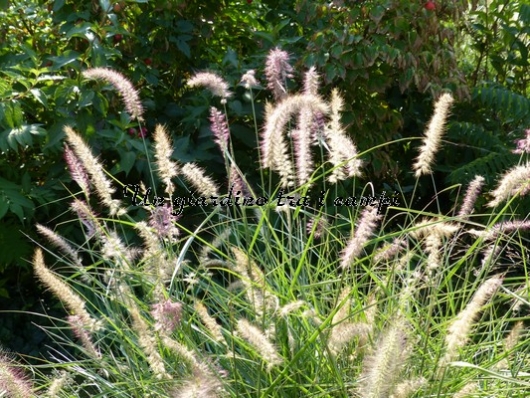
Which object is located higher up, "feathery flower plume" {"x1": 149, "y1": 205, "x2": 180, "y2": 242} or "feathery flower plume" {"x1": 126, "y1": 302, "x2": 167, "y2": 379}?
"feathery flower plume" {"x1": 149, "y1": 205, "x2": 180, "y2": 242}

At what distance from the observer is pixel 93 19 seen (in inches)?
163

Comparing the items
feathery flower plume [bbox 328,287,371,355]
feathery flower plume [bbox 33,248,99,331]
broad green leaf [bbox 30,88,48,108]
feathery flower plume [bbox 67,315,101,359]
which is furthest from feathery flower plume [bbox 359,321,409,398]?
broad green leaf [bbox 30,88,48,108]

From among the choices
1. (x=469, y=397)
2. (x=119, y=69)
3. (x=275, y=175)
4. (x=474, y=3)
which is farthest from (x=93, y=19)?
(x=469, y=397)

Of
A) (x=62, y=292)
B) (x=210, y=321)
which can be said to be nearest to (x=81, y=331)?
(x=62, y=292)

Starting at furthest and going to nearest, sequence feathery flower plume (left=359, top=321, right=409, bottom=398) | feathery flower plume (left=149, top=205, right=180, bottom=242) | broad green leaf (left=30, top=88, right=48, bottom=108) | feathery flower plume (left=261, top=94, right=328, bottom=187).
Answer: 1. broad green leaf (left=30, top=88, right=48, bottom=108)
2. feathery flower plume (left=149, top=205, right=180, bottom=242)
3. feathery flower plume (left=261, top=94, right=328, bottom=187)
4. feathery flower plume (left=359, top=321, right=409, bottom=398)

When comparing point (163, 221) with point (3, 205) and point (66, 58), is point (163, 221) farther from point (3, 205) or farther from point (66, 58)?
point (66, 58)

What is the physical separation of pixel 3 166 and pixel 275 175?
128 centimetres

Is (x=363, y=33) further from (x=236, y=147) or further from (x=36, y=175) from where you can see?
(x=36, y=175)

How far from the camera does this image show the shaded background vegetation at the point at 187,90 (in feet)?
12.4

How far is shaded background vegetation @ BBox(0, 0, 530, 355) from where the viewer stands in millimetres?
3768

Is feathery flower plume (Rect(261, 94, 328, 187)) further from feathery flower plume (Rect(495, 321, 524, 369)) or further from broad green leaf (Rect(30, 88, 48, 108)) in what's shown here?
broad green leaf (Rect(30, 88, 48, 108))

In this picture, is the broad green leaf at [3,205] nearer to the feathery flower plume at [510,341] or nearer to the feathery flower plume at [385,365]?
the feathery flower plume at [510,341]

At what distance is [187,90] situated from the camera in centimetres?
468

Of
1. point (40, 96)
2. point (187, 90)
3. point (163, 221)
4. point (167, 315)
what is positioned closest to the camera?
point (167, 315)
